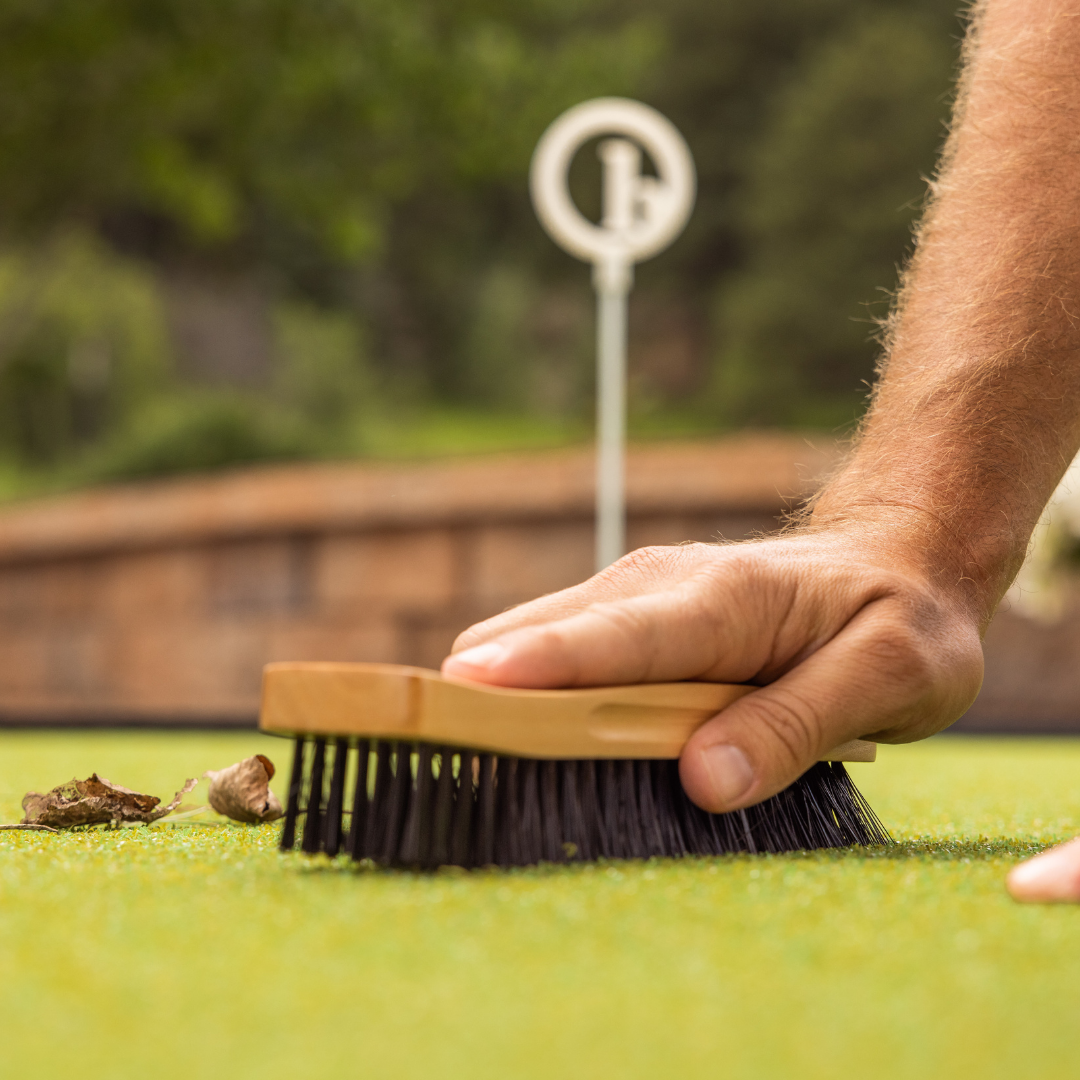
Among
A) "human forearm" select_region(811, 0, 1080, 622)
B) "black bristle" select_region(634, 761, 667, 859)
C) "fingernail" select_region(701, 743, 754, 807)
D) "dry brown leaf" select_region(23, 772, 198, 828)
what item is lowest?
"dry brown leaf" select_region(23, 772, 198, 828)

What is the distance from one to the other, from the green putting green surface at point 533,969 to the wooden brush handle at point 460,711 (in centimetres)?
10

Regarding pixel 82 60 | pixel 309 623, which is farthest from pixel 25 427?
pixel 309 623

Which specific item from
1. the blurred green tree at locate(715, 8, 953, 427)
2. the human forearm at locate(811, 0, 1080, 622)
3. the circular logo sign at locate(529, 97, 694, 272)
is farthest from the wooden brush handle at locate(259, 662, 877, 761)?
the blurred green tree at locate(715, 8, 953, 427)

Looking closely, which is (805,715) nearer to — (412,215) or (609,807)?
(609,807)

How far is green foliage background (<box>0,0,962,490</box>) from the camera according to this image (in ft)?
25.7

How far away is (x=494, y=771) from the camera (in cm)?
96

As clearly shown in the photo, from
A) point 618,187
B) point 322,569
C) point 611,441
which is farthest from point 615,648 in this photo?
point 322,569

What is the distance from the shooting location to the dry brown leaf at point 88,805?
1.22 m

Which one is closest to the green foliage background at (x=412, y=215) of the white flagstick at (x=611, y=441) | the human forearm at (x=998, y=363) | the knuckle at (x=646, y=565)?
the white flagstick at (x=611, y=441)

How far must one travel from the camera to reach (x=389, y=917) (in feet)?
2.45

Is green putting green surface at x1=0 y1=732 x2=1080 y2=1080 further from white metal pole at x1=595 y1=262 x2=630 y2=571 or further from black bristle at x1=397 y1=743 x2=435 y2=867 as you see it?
white metal pole at x1=595 y1=262 x2=630 y2=571

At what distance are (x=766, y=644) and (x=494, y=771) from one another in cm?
27

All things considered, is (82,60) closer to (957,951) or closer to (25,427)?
(957,951)

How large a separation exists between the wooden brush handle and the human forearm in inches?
13.4
